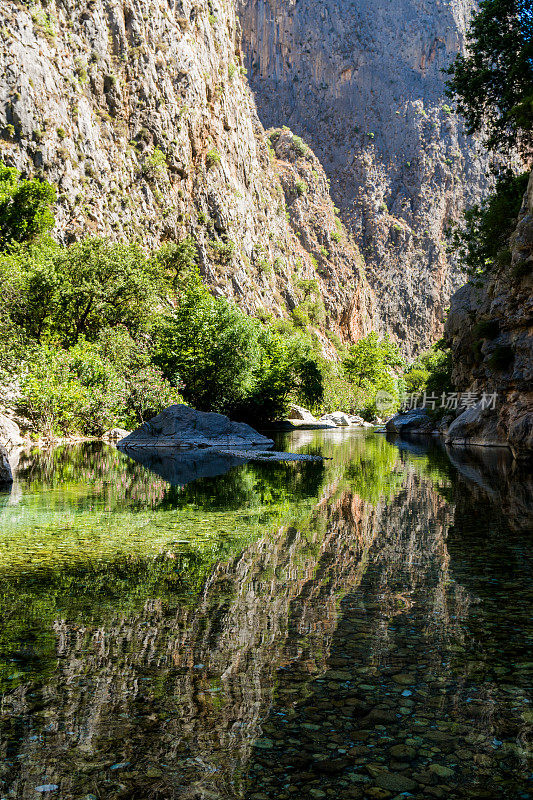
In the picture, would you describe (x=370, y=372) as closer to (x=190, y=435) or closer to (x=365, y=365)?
(x=365, y=365)

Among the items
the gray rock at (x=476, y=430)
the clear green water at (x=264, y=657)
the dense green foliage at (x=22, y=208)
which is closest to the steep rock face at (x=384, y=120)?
the dense green foliage at (x=22, y=208)

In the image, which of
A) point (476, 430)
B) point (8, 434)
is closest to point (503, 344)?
point (476, 430)

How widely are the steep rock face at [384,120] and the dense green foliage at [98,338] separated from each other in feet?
263

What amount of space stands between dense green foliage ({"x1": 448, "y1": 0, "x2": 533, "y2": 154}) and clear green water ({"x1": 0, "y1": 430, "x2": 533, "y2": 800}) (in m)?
20.4

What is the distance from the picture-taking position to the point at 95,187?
49500mm

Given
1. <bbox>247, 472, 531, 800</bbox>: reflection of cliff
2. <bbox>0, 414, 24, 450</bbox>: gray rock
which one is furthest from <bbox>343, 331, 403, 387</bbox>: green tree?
<bbox>247, 472, 531, 800</bbox>: reflection of cliff

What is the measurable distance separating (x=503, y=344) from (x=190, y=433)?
560 inches

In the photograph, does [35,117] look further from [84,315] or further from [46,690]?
[46,690]

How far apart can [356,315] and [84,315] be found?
78242 mm

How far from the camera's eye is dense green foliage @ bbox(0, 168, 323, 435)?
1009 inches

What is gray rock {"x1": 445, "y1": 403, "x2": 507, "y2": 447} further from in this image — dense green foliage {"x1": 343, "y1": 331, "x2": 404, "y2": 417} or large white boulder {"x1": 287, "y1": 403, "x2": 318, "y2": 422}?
dense green foliage {"x1": 343, "y1": 331, "x2": 404, "y2": 417}

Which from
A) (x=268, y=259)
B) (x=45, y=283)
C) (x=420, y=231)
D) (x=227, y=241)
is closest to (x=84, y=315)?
(x=45, y=283)

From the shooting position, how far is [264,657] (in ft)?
13.4

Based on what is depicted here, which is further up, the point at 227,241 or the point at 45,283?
the point at 227,241
